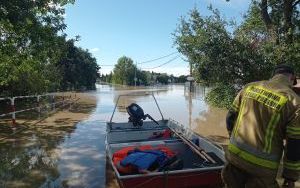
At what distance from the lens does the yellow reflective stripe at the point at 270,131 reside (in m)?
3.55

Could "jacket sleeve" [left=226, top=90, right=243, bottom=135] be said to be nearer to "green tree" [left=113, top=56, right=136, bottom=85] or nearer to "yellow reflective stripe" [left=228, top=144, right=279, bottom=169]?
"yellow reflective stripe" [left=228, top=144, right=279, bottom=169]

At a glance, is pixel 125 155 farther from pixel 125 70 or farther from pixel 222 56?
pixel 125 70

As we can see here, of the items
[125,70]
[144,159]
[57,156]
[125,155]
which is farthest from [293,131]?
[125,70]

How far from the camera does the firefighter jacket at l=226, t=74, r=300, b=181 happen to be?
3465mm

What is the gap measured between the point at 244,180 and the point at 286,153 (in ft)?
1.79

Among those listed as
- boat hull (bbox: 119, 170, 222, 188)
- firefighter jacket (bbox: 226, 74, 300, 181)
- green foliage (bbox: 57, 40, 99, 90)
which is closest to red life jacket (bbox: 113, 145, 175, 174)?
boat hull (bbox: 119, 170, 222, 188)

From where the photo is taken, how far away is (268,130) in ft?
11.8

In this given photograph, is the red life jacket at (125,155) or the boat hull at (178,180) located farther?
the red life jacket at (125,155)

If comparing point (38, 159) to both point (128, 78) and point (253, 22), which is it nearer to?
point (253, 22)

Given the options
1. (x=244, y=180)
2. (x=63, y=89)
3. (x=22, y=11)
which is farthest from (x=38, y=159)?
(x=63, y=89)

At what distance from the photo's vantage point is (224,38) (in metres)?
14.3

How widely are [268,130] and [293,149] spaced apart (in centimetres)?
27

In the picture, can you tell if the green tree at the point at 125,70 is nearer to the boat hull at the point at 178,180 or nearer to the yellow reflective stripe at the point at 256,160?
the boat hull at the point at 178,180

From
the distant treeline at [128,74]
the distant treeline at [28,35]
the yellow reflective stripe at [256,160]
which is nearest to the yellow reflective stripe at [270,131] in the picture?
the yellow reflective stripe at [256,160]
